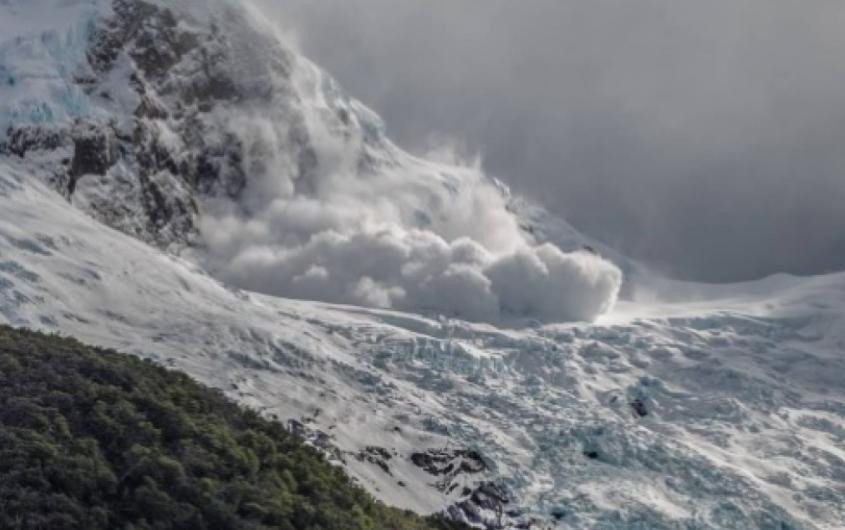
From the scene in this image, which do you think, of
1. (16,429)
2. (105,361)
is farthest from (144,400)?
(16,429)

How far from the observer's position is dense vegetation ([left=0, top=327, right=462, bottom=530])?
151000 millimetres

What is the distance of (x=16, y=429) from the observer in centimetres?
15712

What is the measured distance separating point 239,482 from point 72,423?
18924mm

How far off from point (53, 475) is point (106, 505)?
5761 millimetres

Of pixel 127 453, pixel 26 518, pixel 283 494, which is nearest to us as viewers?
pixel 26 518

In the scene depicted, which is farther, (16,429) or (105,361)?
(105,361)

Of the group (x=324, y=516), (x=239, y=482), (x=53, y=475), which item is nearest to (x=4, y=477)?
(x=53, y=475)

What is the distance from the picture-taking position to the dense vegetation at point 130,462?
15100 cm

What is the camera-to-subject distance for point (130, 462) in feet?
531

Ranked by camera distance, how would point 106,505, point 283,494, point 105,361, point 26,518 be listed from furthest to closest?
point 105,361 → point 283,494 → point 106,505 → point 26,518

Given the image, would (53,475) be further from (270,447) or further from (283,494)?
(270,447)

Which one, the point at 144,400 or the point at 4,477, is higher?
the point at 144,400

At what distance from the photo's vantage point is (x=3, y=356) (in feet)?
592

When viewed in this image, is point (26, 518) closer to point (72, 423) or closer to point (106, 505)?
point (106, 505)
